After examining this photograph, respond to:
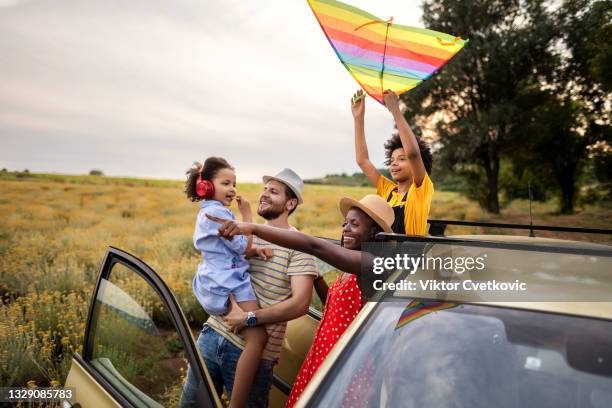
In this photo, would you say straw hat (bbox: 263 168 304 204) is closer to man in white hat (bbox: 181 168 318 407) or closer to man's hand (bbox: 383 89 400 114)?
man in white hat (bbox: 181 168 318 407)

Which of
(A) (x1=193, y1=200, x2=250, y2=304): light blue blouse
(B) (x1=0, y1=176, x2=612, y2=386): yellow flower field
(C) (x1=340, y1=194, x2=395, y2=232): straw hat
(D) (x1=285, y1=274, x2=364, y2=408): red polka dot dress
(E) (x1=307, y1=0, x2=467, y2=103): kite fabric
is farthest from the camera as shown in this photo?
(B) (x1=0, y1=176, x2=612, y2=386): yellow flower field

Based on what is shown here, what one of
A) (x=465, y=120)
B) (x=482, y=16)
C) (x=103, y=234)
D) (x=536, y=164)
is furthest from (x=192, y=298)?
(x=536, y=164)

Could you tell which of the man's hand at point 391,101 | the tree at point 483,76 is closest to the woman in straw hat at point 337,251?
the man's hand at point 391,101

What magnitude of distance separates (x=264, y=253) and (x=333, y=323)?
0.59 metres

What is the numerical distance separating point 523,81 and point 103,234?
2315cm

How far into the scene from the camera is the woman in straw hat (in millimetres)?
1802

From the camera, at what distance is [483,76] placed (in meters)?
23.8

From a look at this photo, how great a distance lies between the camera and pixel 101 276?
245 cm

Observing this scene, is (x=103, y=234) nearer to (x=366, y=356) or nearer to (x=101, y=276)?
(x=101, y=276)

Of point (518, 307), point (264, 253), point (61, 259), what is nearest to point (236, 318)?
point (264, 253)

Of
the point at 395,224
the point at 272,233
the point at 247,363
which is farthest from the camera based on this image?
the point at 395,224

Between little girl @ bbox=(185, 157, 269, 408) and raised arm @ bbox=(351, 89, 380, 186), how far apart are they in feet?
4.20

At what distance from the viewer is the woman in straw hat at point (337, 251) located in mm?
1802

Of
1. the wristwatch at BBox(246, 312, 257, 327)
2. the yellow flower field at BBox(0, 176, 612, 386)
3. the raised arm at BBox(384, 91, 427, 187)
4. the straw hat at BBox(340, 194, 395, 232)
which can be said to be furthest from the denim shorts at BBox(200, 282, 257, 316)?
the yellow flower field at BBox(0, 176, 612, 386)
